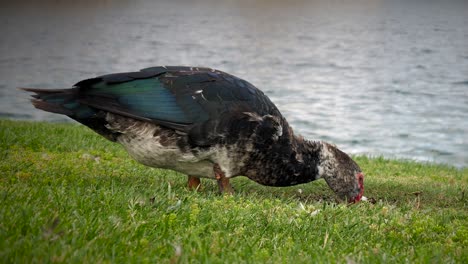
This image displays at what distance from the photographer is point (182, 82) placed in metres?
6.86

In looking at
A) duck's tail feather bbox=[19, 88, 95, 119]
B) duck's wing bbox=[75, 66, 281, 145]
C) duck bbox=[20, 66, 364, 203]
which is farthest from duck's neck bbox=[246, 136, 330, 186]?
duck's tail feather bbox=[19, 88, 95, 119]

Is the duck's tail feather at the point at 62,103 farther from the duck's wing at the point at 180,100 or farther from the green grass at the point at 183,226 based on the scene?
the green grass at the point at 183,226

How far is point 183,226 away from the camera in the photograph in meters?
4.67

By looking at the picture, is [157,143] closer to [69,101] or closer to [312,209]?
[69,101]

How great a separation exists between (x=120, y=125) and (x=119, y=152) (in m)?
3.35

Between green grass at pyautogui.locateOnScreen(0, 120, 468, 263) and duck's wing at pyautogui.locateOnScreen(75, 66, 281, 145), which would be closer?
green grass at pyautogui.locateOnScreen(0, 120, 468, 263)

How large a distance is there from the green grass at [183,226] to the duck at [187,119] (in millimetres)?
573

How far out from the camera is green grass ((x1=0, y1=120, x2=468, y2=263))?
3817 mm

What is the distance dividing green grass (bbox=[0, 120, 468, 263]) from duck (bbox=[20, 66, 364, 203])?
57 centimetres

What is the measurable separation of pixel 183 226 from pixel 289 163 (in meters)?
2.63

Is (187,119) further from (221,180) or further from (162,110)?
(221,180)

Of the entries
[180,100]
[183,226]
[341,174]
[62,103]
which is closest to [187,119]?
[180,100]

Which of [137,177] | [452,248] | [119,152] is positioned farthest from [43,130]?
[452,248]

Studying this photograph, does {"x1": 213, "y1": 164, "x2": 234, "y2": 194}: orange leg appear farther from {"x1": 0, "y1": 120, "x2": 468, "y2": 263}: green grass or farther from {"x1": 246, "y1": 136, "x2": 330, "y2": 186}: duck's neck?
{"x1": 0, "y1": 120, "x2": 468, "y2": 263}: green grass
